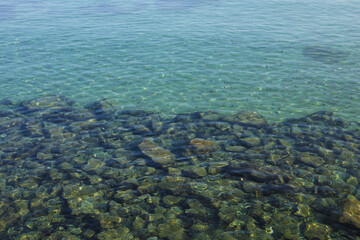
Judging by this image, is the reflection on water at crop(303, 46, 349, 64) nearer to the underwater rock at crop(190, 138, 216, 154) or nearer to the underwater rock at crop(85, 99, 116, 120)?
the underwater rock at crop(190, 138, 216, 154)

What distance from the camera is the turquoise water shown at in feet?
70.3

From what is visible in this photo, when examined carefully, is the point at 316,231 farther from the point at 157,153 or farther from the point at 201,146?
the point at 157,153

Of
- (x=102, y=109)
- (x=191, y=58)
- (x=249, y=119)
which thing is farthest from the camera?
(x=191, y=58)

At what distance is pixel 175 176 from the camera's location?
14.2m

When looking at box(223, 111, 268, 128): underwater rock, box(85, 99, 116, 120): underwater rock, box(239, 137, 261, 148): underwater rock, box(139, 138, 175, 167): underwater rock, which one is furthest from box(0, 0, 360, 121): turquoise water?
box(139, 138, 175, 167): underwater rock

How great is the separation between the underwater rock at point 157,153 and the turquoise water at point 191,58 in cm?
409

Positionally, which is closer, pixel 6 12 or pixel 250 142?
pixel 250 142

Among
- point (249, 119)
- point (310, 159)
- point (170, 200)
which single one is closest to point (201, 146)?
point (249, 119)

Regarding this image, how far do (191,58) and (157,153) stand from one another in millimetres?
14108

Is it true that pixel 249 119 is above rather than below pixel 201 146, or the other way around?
above

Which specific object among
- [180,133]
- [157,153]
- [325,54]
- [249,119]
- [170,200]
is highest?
[325,54]

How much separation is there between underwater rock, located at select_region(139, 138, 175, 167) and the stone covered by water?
0.17 feet

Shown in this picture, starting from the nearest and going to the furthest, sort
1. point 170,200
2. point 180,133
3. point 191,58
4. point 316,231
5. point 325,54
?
point 316,231 < point 170,200 < point 180,133 < point 191,58 < point 325,54

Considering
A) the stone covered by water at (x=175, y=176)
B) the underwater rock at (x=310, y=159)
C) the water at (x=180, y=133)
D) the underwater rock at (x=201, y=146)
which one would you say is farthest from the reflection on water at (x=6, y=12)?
the underwater rock at (x=310, y=159)
